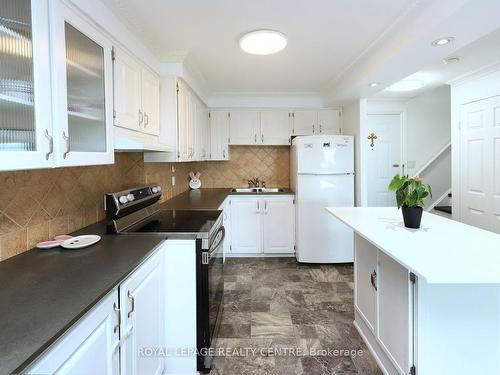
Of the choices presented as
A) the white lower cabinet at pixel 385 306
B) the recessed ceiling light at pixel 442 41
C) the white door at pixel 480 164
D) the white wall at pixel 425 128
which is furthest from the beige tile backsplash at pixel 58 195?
the white wall at pixel 425 128

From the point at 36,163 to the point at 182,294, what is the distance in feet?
3.61

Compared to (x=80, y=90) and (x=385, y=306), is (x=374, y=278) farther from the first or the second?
(x=80, y=90)

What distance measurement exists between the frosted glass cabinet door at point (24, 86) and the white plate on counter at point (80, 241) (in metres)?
0.53

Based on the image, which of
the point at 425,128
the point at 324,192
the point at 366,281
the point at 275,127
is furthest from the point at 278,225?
the point at 425,128

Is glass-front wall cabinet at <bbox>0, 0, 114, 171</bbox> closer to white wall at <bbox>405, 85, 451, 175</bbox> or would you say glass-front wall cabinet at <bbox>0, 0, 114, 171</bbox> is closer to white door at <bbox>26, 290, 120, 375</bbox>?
white door at <bbox>26, 290, 120, 375</bbox>

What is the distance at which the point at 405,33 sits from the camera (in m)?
1.99

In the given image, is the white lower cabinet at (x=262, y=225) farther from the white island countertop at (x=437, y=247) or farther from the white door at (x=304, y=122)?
the white island countertop at (x=437, y=247)

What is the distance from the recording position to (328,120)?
4223 mm

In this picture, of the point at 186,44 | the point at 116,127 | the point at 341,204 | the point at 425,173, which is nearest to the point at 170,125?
the point at 186,44

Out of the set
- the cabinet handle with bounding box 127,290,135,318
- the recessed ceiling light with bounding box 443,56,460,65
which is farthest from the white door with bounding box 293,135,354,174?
the cabinet handle with bounding box 127,290,135,318

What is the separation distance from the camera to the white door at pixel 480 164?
3.04 meters

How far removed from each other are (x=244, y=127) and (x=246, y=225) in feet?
4.74

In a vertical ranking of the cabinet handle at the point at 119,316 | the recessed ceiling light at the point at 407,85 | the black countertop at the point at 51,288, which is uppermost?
the recessed ceiling light at the point at 407,85

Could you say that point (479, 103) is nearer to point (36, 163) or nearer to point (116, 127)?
point (116, 127)
